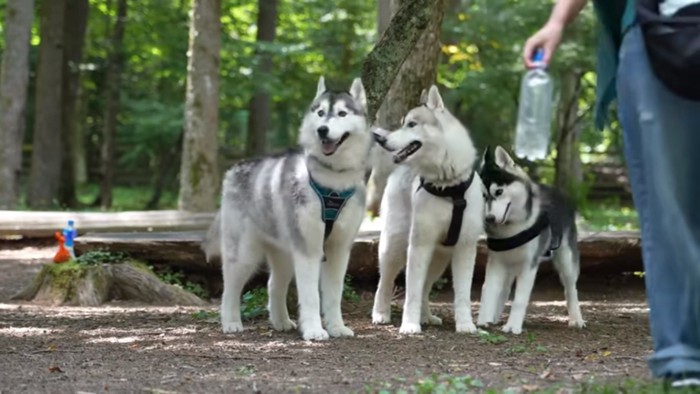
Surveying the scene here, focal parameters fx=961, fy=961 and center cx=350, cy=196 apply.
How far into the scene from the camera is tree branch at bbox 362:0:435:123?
796cm

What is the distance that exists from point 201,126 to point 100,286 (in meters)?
5.77

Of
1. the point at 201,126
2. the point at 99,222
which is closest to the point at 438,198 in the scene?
the point at 99,222

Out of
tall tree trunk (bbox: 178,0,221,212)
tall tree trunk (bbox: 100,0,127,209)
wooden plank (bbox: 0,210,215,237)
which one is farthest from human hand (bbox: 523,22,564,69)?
tall tree trunk (bbox: 100,0,127,209)

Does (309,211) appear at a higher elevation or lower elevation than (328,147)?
lower

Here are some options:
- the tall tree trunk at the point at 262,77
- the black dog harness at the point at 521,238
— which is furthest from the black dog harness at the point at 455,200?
the tall tree trunk at the point at 262,77

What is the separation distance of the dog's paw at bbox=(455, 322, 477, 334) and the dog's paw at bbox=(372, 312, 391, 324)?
81 centimetres

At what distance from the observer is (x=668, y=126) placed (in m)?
3.71

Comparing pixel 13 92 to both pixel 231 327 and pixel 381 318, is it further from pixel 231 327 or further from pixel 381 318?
pixel 381 318

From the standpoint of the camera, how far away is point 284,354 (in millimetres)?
5949

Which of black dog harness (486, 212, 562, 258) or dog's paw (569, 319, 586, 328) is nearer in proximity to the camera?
black dog harness (486, 212, 562, 258)

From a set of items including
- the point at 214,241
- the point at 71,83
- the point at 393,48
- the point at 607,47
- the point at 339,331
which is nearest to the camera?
the point at 607,47

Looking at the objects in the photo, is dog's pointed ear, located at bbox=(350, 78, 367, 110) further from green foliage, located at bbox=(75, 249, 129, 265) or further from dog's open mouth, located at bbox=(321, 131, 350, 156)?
green foliage, located at bbox=(75, 249, 129, 265)

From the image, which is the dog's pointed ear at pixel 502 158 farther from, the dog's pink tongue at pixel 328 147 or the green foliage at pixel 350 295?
the green foliage at pixel 350 295

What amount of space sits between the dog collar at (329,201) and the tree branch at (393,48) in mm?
1554
